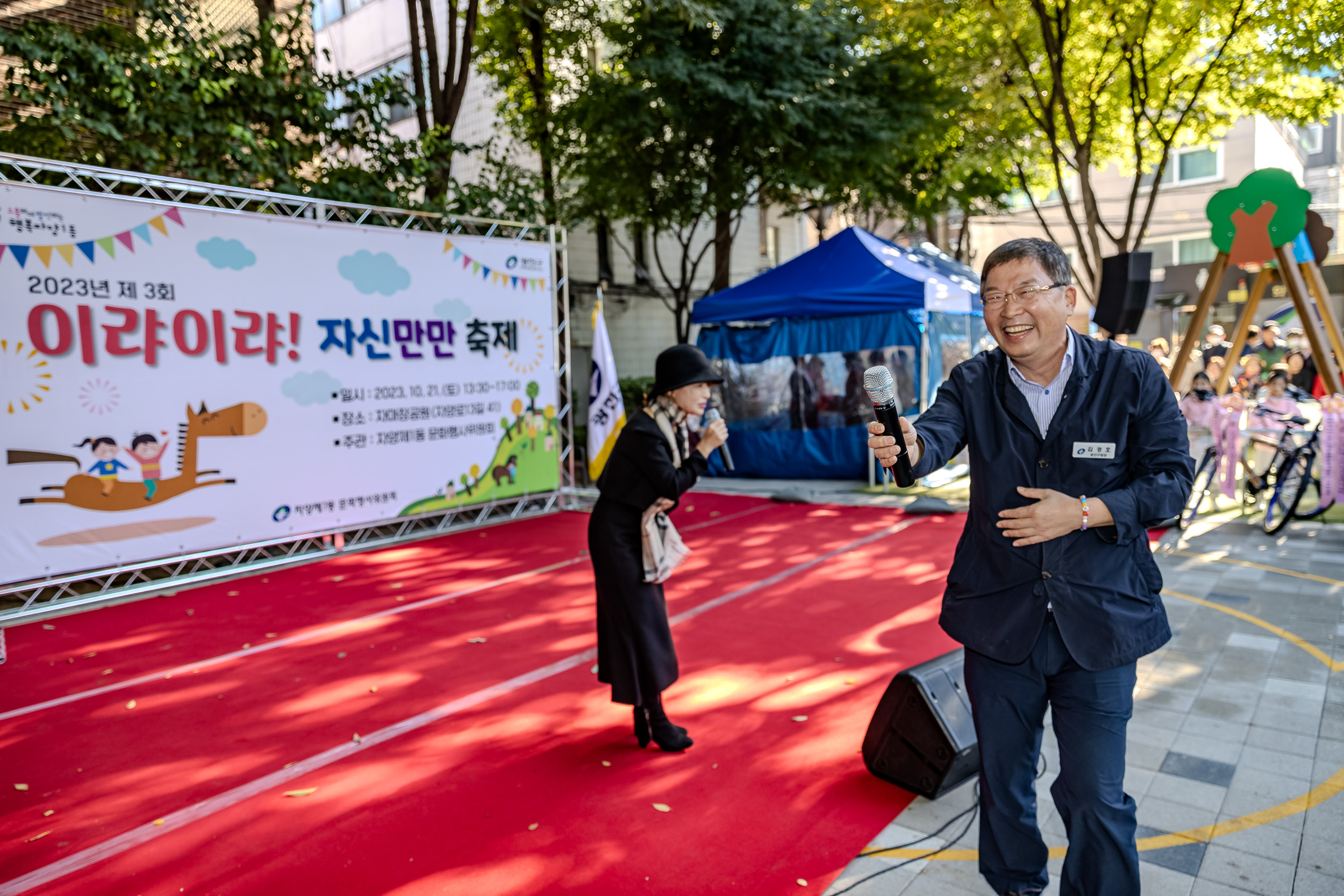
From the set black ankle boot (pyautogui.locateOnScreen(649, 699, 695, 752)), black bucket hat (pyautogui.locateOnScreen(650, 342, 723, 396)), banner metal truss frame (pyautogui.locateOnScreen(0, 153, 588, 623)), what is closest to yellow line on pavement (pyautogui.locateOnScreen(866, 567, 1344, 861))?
black ankle boot (pyautogui.locateOnScreen(649, 699, 695, 752))

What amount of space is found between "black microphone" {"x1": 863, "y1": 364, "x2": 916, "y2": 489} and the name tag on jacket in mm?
462

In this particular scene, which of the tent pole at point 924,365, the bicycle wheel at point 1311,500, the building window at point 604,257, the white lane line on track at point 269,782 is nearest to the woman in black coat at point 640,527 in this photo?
the white lane line on track at point 269,782

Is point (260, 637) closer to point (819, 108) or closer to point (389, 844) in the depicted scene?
point (389, 844)

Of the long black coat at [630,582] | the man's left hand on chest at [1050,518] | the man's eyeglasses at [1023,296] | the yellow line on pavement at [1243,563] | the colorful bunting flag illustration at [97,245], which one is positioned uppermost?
A: the colorful bunting flag illustration at [97,245]

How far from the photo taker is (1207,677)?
16.0 feet

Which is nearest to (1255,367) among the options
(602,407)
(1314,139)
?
(602,407)

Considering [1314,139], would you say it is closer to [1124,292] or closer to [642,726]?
[1124,292]

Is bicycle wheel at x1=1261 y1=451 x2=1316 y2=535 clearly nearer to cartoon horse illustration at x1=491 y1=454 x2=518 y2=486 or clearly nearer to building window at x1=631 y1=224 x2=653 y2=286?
cartoon horse illustration at x1=491 y1=454 x2=518 y2=486

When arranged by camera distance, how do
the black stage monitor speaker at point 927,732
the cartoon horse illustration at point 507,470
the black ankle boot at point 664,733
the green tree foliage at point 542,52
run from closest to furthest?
the black stage monitor speaker at point 927,732 < the black ankle boot at point 664,733 < the cartoon horse illustration at point 507,470 < the green tree foliage at point 542,52

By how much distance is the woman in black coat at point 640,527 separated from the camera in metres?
4.04

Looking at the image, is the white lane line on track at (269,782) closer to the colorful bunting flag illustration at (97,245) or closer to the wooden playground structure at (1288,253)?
the colorful bunting flag illustration at (97,245)

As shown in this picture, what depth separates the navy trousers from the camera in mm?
2348

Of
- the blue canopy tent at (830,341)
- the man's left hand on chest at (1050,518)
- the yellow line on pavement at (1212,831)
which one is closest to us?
the man's left hand on chest at (1050,518)

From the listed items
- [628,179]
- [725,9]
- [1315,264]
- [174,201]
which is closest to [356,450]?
[174,201]
